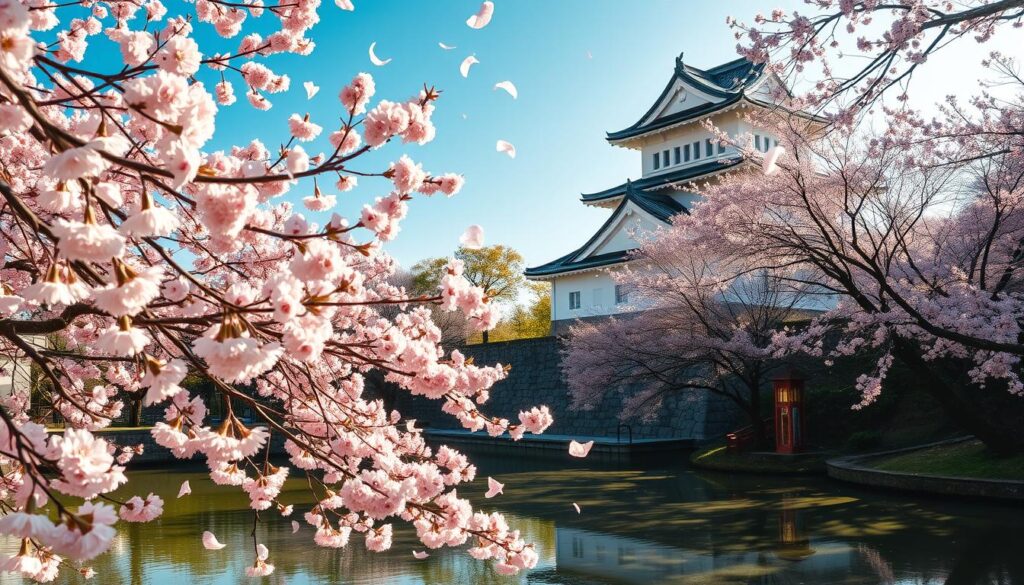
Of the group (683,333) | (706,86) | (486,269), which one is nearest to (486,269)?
(486,269)

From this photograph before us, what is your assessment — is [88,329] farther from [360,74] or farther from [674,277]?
[674,277]

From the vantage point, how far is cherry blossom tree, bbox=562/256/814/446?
44.4ft

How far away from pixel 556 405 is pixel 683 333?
8035mm

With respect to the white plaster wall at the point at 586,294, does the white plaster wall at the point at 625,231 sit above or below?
above

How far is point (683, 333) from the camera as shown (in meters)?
14.0

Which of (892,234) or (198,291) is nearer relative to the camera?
(198,291)

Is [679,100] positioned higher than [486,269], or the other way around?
[679,100]

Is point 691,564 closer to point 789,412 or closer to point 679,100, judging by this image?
point 789,412

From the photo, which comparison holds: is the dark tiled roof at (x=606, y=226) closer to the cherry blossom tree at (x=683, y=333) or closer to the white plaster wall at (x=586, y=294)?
the white plaster wall at (x=586, y=294)

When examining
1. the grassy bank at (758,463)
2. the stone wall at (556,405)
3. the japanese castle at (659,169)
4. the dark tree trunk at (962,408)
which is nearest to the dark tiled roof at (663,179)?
the japanese castle at (659,169)

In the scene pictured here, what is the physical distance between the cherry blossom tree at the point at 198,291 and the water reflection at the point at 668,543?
9.49 feet

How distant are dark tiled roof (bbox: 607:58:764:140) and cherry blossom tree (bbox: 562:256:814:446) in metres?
8.00

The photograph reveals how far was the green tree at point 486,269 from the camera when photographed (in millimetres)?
34938

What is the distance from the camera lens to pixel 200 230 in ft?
13.9
